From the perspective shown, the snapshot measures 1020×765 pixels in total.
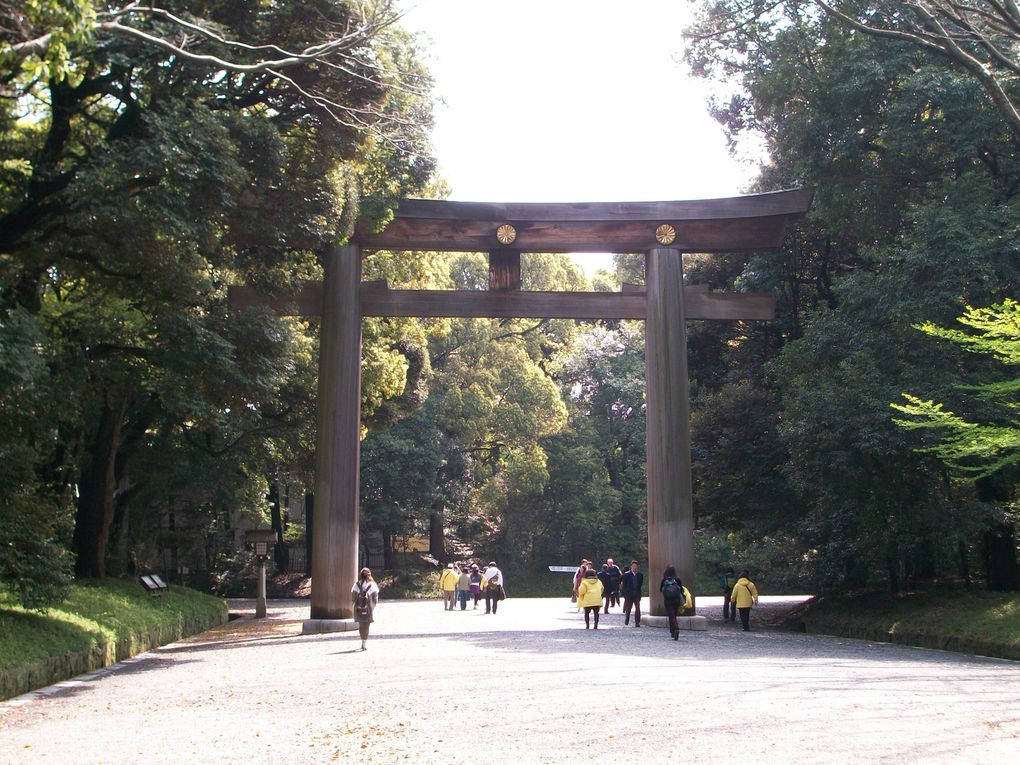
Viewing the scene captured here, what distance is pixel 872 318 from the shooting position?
18.7 metres

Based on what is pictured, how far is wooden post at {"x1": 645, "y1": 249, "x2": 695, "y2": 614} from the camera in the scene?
58.4ft

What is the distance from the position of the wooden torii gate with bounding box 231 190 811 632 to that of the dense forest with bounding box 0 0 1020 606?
3.94ft

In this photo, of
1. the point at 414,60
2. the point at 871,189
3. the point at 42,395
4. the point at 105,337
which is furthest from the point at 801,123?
the point at 42,395

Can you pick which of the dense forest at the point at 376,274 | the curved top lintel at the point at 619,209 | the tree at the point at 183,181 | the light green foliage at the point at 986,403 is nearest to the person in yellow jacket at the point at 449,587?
the dense forest at the point at 376,274

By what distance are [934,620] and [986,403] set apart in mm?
3794

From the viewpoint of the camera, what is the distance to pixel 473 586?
2714 cm

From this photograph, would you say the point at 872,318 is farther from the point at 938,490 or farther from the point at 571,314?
the point at 571,314

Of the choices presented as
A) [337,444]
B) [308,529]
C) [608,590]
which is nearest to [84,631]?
[337,444]

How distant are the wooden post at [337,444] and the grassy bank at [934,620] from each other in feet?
31.1

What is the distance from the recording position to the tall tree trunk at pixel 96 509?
18.2 m

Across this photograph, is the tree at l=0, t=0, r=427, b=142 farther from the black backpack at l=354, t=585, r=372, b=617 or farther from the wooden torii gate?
the black backpack at l=354, t=585, r=372, b=617

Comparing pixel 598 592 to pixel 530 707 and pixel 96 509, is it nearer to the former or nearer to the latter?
pixel 530 707

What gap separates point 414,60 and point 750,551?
1724 cm

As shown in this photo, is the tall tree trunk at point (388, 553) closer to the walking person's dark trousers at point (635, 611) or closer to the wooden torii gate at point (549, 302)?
the walking person's dark trousers at point (635, 611)
